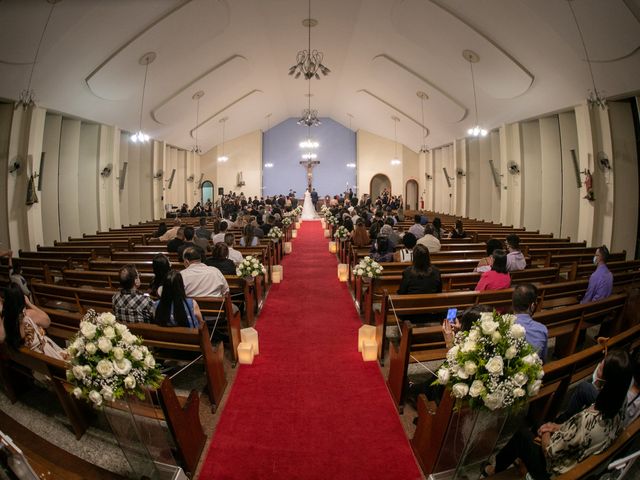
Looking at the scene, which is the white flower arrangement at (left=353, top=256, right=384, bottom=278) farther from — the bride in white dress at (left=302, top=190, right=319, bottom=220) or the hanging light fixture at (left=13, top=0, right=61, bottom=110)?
the bride in white dress at (left=302, top=190, right=319, bottom=220)

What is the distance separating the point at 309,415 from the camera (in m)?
3.04

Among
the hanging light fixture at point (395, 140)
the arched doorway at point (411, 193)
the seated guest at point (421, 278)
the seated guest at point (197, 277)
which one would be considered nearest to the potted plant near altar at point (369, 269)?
the seated guest at point (421, 278)

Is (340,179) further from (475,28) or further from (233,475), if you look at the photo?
(233,475)

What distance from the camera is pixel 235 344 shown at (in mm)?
3914

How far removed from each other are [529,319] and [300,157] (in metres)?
21.9

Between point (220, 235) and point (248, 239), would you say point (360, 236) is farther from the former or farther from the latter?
point (220, 235)

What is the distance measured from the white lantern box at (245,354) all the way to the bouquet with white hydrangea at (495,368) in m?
2.47

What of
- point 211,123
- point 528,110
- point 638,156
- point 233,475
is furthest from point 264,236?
point 211,123

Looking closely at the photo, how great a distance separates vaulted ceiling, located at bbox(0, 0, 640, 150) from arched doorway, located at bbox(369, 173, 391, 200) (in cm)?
748

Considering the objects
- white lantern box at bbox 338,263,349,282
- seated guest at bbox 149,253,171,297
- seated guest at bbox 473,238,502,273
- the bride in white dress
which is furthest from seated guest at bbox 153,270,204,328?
the bride in white dress

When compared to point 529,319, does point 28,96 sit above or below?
above

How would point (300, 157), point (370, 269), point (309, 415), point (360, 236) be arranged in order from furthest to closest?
point (300, 157) < point (360, 236) < point (370, 269) < point (309, 415)

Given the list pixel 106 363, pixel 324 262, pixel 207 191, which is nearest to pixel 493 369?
pixel 106 363

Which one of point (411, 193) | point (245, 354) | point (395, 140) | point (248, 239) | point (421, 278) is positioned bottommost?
point (245, 354)
